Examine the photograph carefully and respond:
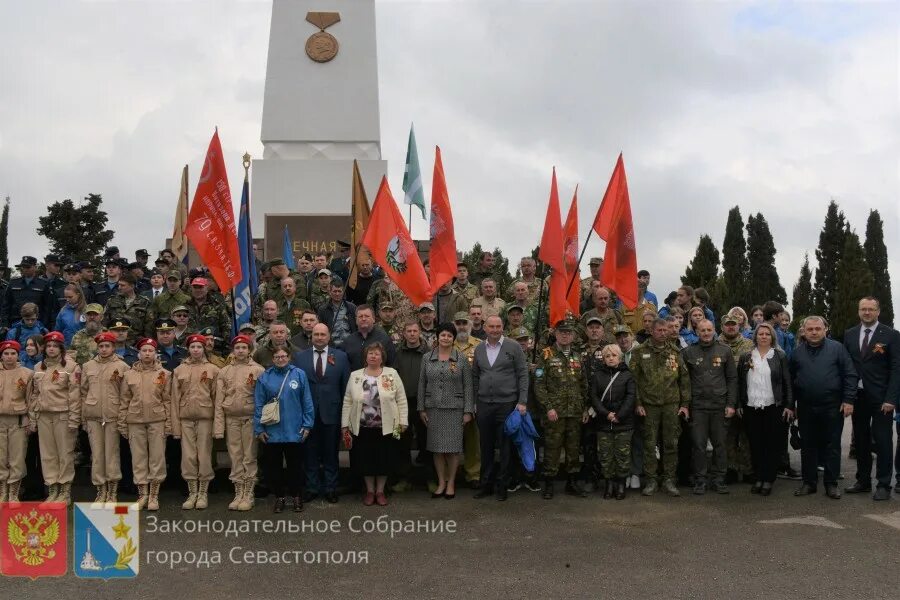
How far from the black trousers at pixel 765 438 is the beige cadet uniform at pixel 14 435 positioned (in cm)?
697

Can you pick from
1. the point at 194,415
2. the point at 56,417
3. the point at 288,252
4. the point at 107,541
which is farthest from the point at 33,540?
the point at 288,252

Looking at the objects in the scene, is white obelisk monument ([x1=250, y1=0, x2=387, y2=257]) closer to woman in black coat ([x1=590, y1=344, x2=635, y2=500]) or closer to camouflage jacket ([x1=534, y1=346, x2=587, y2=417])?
camouflage jacket ([x1=534, y1=346, x2=587, y2=417])

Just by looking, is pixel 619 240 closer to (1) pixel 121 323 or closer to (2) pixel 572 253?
(2) pixel 572 253

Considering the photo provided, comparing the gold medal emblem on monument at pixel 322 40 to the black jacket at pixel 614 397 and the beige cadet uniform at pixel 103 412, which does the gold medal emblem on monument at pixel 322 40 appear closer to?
the beige cadet uniform at pixel 103 412

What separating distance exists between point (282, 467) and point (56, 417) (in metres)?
2.16

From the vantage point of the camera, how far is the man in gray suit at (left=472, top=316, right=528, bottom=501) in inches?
297

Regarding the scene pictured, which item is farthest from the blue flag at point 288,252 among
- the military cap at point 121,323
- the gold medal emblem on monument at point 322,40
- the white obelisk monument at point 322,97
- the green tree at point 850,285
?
the green tree at point 850,285

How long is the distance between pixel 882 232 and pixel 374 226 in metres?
36.4

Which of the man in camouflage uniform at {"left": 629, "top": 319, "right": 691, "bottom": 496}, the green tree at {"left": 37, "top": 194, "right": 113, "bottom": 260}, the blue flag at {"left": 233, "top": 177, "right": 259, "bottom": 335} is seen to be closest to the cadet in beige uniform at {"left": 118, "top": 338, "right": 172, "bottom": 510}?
the blue flag at {"left": 233, "top": 177, "right": 259, "bottom": 335}

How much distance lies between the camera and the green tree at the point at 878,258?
118ft

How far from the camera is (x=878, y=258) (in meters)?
37.5

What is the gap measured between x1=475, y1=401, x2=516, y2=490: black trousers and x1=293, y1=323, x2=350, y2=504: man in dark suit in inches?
53.0

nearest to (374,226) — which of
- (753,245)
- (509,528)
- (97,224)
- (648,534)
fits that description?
(509,528)

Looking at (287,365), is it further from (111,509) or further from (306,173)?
(306,173)
